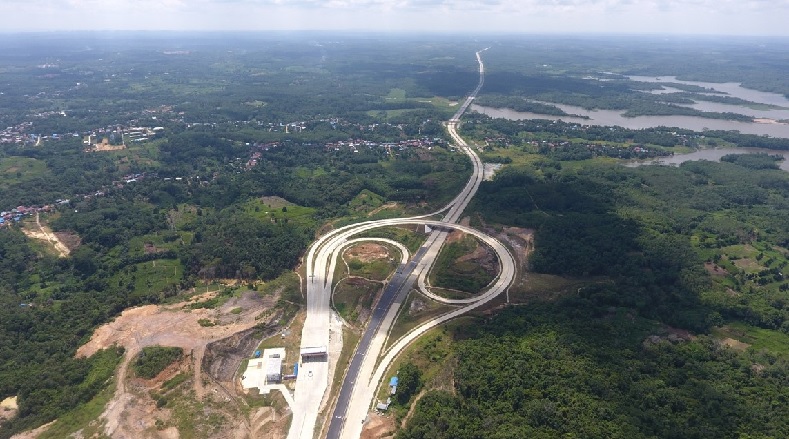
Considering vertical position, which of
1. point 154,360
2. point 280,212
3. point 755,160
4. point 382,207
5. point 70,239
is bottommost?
point 154,360

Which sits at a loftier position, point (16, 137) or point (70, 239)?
point (16, 137)

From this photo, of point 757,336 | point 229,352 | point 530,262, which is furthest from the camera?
point 530,262

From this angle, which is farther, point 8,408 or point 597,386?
point 8,408

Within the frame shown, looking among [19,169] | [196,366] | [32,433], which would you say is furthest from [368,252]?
[19,169]

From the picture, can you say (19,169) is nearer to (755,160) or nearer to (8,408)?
(8,408)

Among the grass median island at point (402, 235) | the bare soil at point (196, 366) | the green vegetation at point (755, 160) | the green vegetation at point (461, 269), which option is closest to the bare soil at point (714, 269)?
the green vegetation at point (461, 269)

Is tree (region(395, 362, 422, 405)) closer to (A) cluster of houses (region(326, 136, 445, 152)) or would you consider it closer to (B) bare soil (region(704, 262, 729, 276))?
(B) bare soil (region(704, 262, 729, 276))

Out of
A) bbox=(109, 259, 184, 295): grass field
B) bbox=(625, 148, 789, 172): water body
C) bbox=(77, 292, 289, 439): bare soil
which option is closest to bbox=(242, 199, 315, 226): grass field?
bbox=(109, 259, 184, 295): grass field
